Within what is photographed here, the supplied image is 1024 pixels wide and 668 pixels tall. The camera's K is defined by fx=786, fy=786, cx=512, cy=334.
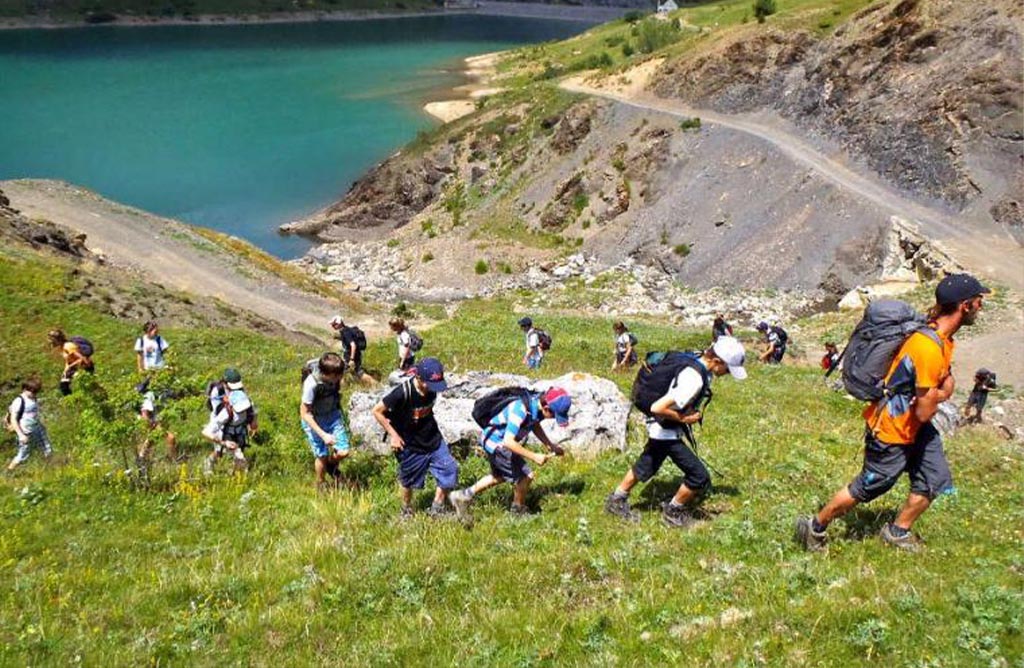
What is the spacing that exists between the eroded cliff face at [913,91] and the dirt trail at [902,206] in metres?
1.01

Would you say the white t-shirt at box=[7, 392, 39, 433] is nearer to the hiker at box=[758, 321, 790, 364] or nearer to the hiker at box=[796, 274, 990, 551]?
the hiker at box=[796, 274, 990, 551]

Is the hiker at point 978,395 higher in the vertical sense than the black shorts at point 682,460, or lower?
lower

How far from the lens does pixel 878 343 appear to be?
8.82 metres

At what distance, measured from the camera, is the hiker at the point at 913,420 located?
329 inches

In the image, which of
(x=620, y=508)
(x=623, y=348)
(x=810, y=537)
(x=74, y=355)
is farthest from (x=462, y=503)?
(x=623, y=348)

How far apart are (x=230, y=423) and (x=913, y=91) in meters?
48.1

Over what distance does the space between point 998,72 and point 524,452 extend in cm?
4602

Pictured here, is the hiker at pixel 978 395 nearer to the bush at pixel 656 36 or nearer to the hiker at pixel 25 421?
the hiker at pixel 25 421

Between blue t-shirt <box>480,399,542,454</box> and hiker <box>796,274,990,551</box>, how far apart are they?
145 inches

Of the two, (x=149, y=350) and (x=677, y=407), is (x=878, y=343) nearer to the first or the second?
(x=677, y=407)

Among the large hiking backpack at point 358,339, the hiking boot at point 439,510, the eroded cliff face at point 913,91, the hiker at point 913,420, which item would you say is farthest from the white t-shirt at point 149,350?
the eroded cliff face at point 913,91

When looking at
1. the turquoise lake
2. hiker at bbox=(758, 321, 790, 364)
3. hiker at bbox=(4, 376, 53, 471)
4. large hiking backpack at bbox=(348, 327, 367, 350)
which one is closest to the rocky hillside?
the turquoise lake

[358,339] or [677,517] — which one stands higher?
[677,517]

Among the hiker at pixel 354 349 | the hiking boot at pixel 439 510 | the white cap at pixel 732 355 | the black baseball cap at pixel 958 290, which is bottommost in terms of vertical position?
the hiker at pixel 354 349
